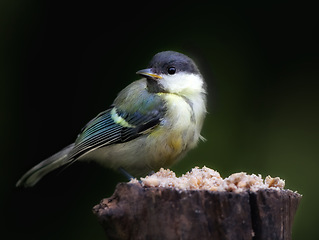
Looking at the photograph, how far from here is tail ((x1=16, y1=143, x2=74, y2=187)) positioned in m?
3.44

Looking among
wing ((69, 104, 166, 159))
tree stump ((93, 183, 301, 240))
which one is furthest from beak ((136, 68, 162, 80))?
tree stump ((93, 183, 301, 240))

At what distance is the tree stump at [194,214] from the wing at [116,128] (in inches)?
36.6

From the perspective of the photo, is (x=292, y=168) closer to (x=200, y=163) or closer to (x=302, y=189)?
(x=302, y=189)

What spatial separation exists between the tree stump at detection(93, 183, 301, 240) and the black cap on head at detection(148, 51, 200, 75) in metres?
1.13

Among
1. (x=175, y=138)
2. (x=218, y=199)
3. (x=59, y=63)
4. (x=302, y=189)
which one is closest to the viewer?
(x=218, y=199)

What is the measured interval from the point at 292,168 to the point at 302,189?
0.65 ft

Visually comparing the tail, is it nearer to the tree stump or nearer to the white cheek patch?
the white cheek patch

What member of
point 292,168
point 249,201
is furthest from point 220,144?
point 249,201

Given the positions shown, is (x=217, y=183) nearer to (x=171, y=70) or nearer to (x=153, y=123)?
(x=153, y=123)

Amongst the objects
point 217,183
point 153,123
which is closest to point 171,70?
point 153,123

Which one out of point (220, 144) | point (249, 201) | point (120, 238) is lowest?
point (120, 238)

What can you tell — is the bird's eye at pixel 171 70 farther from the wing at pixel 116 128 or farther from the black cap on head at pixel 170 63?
the wing at pixel 116 128

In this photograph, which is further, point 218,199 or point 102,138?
point 102,138

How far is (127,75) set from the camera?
13.4ft
